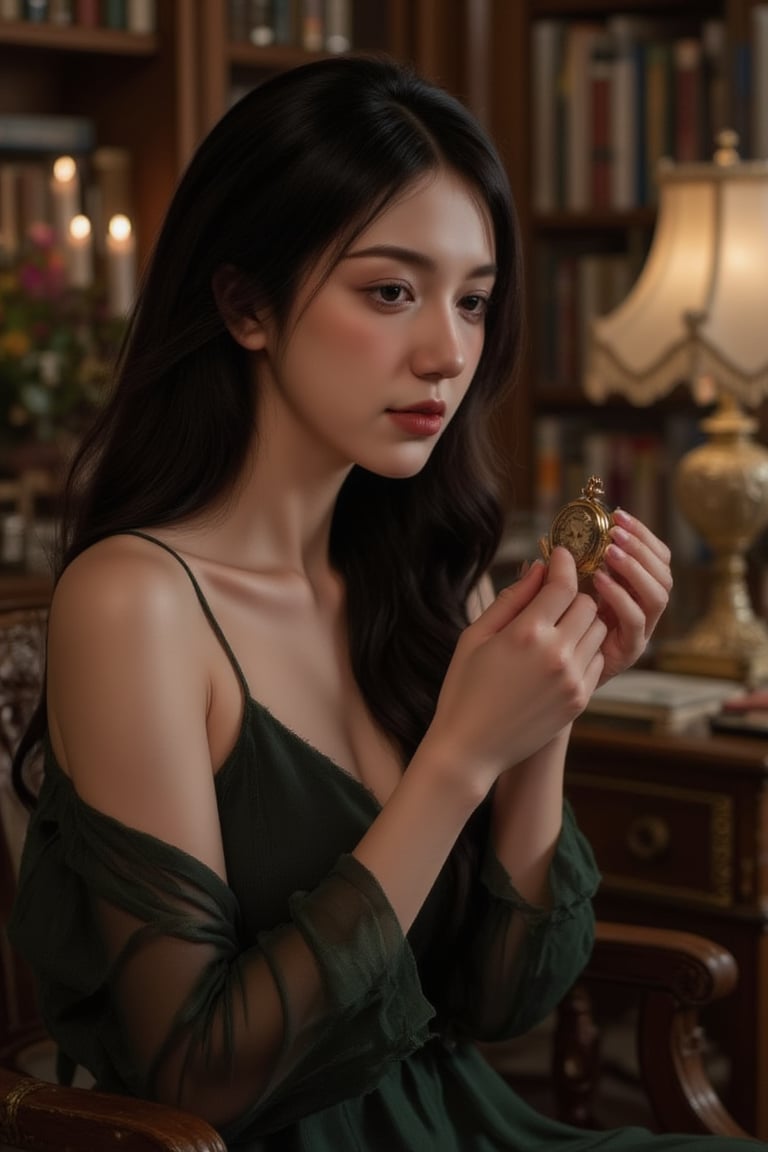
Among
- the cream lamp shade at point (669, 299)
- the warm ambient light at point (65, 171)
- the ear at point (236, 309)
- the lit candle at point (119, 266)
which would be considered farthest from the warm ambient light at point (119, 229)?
the ear at point (236, 309)

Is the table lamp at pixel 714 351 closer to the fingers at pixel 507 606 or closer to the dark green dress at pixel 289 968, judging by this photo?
the dark green dress at pixel 289 968

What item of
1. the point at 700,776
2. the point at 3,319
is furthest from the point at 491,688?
the point at 3,319

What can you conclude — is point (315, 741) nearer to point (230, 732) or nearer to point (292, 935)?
point (230, 732)

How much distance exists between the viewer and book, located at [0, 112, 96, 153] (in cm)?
326

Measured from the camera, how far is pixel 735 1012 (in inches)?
84.6

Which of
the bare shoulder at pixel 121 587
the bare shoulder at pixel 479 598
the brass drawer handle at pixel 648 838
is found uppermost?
the bare shoulder at pixel 121 587

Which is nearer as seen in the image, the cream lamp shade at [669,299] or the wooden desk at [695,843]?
the wooden desk at [695,843]

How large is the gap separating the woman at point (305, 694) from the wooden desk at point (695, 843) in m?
0.58

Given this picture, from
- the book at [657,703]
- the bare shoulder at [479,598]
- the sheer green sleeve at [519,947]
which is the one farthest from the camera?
Result: the book at [657,703]

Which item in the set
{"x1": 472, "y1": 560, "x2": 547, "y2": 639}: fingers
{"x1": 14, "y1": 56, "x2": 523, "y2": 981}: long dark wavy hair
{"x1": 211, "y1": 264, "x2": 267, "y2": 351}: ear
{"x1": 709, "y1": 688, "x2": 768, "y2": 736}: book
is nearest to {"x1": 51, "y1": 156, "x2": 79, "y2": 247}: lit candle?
{"x1": 709, "y1": 688, "x2": 768, "y2": 736}: book

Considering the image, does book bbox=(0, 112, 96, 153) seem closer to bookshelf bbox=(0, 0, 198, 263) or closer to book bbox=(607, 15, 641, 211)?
bookshelf bbox=(0, 0, 198, 263)

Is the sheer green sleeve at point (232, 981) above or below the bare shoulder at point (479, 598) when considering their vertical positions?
below

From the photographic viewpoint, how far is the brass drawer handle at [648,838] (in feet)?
7.33

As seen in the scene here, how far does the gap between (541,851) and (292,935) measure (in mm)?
352
